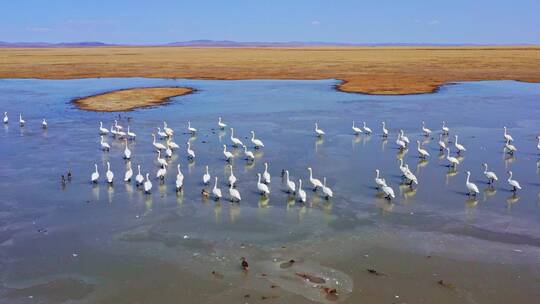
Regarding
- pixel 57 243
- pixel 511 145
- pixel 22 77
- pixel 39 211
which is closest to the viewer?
pixel 57 243

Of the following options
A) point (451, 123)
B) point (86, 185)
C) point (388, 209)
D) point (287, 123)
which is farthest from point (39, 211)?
point (451, 123)

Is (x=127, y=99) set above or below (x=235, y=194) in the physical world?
above

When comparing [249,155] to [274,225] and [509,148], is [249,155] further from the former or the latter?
[509,148]

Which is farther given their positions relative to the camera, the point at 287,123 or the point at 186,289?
the point at 287,123

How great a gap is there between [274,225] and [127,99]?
29191 millimetres

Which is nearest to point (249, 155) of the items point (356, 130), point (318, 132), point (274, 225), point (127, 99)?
point (318, 132)

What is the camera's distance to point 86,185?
18.9 meters

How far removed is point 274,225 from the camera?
1492cm

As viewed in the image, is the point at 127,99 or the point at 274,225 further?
the point at 127,99

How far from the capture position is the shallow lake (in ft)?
38.1

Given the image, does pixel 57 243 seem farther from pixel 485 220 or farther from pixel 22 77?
pixel 22 77

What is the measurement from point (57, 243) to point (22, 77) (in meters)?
56.9

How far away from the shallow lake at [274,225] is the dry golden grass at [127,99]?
9002 mm

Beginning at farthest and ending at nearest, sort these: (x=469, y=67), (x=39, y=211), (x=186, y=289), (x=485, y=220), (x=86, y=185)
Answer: (x=469, y=67) < (x=86, y=185) < (x=39, y=211) < (x=485, y=220) < (x=186, y=289)
